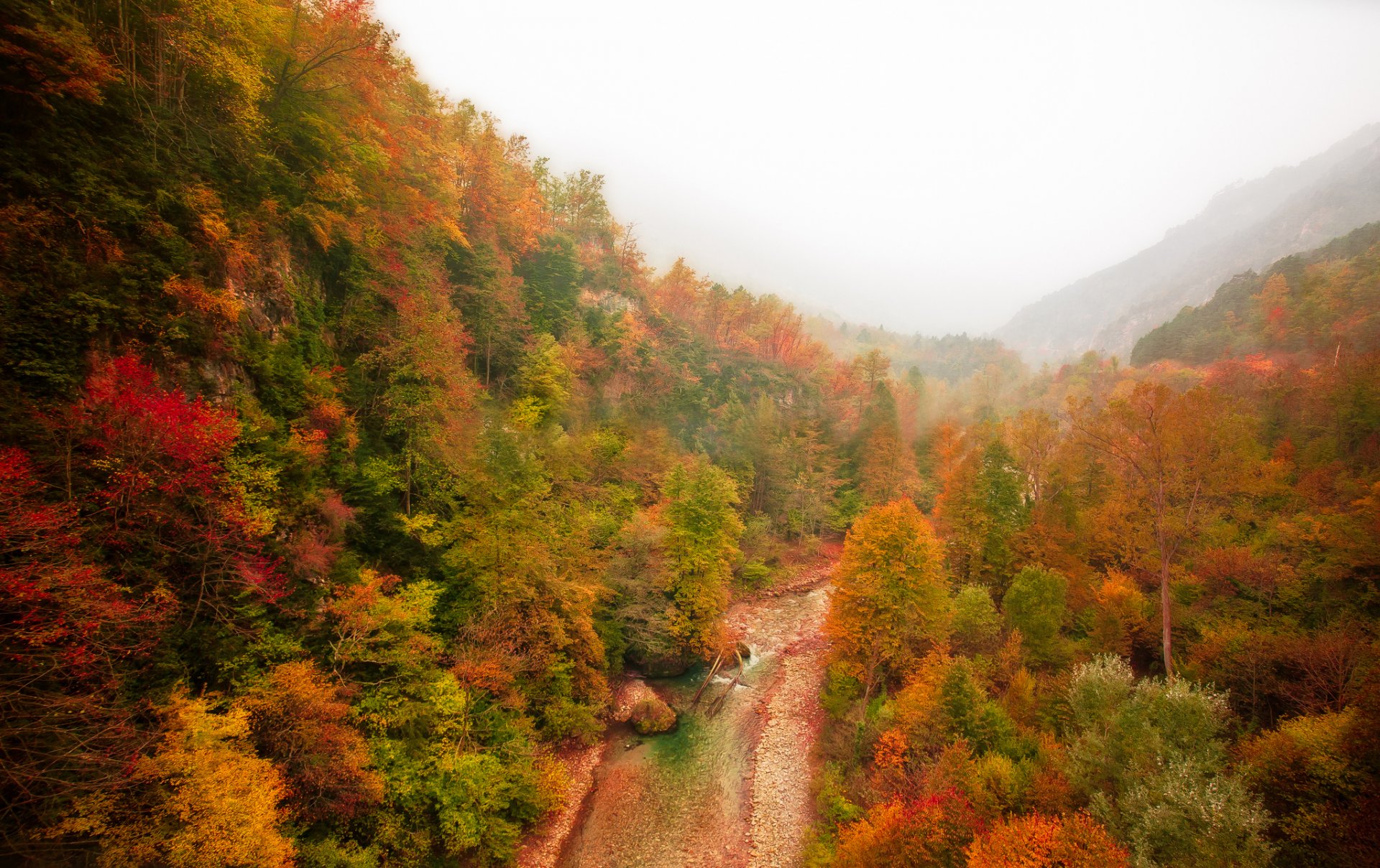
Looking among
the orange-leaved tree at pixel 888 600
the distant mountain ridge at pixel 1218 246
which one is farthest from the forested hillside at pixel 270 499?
the distant mountain ridge at pixel 1218 246

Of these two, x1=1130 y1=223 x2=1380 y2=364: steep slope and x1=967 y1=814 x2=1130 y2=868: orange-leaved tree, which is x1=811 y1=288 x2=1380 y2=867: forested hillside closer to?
x1=967 y1=814 x2=1130 y2=868: orange-leaved tree

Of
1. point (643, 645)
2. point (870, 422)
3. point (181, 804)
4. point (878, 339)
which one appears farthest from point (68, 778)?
point (878, 339)

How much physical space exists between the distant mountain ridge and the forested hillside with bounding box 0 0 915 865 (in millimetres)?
109491

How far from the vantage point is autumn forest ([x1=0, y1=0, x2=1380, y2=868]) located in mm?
8781

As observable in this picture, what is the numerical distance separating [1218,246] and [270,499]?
205 m

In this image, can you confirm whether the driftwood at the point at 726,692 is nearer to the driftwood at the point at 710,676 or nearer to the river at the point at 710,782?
the river at the point at 710,782

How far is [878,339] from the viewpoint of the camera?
140 metres

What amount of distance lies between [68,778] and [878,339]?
152723mm

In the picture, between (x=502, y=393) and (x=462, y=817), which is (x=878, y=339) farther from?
(x=462, y=817)

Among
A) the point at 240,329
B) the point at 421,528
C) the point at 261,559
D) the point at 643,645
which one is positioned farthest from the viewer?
the point at 643,645

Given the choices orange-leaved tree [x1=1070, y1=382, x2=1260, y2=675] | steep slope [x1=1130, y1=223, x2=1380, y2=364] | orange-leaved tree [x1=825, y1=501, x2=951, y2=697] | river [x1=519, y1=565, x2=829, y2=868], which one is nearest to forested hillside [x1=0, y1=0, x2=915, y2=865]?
river [x1=519, y1=565, x2=829, y2=868]

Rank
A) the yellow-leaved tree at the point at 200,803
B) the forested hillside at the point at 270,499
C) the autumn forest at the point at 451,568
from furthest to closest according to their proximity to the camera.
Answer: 1. the autumn forest at the point at 451,568
2. the forested hillside at the point at 270,499
3. the yellow-leaved tree at the point at 200,803

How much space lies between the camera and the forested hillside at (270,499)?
8.16 meters

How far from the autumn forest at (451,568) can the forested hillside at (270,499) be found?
0.10 metres
